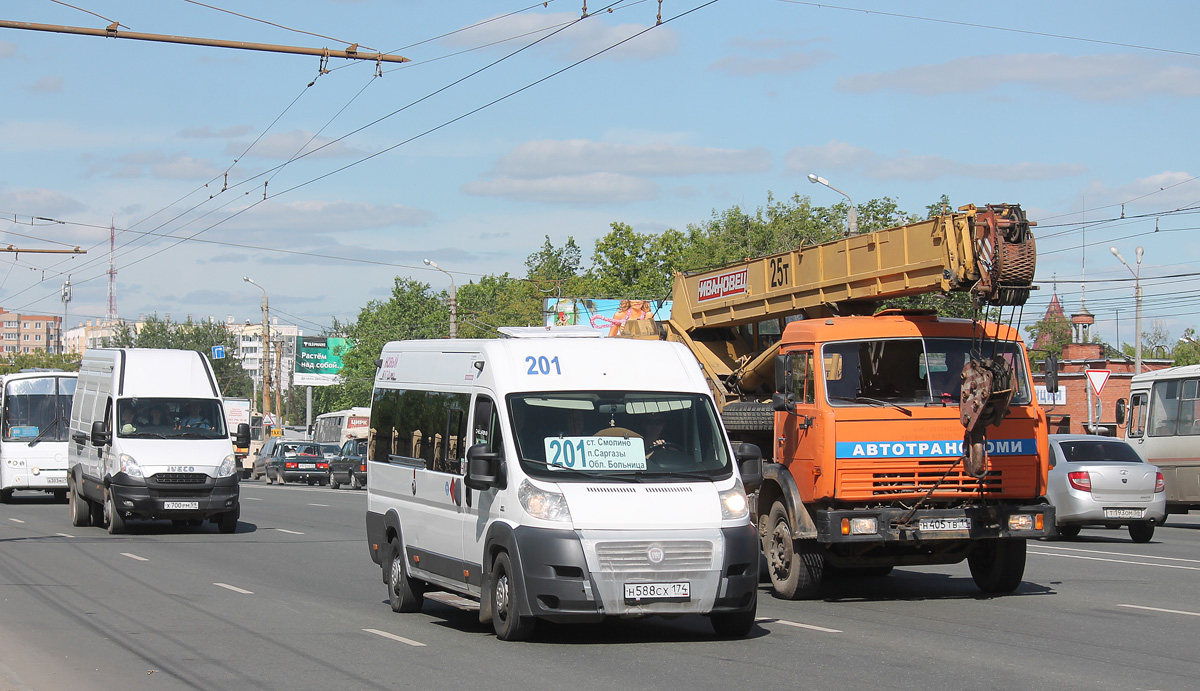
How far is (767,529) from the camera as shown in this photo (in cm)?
1375

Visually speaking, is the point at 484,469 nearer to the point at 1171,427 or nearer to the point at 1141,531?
the point at 1141,531

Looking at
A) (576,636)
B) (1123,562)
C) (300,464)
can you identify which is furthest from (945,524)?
(300,464)

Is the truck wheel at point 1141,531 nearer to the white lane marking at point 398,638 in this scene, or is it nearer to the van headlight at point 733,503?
the van headlight at point 733,503

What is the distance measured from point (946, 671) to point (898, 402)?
426 cm

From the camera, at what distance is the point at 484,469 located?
10164 millimetres

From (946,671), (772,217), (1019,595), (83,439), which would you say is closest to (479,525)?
(946,671)

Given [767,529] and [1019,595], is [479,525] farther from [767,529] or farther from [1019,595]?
[1019,595]

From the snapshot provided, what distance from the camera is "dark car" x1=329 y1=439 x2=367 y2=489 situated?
4500cm

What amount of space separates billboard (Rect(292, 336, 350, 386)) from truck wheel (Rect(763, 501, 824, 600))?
2577 inches

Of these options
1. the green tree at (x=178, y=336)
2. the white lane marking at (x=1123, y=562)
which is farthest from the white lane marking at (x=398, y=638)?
the green tree at (x=178, y=336)

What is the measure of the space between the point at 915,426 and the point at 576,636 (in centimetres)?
411

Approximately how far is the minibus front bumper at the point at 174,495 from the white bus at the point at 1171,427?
1599 cm

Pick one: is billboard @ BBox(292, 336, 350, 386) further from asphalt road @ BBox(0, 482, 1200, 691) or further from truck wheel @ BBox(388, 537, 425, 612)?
truck wheel @ BBox(388, 537, 425, 612)

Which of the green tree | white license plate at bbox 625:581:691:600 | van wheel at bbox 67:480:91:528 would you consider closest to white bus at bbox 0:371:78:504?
van wheel at bbox 67:480:91:528
